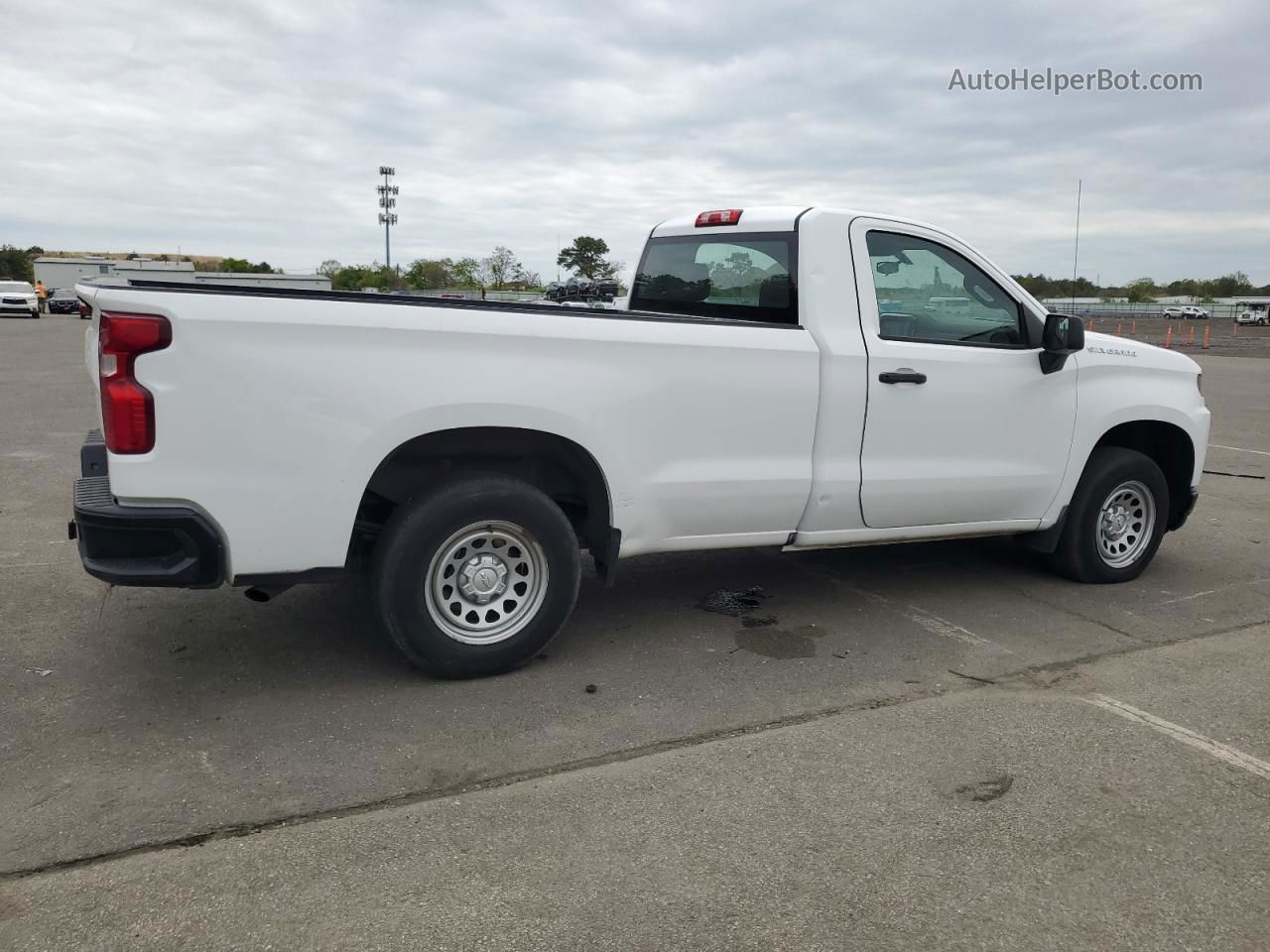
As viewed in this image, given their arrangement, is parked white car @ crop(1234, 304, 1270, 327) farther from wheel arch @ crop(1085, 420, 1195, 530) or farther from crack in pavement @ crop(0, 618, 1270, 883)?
crack in pavement @ crop(0, 618, 1270, 883)

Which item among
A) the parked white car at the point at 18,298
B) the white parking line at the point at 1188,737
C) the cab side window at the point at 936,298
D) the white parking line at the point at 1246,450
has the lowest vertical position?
the white parking line at the point at 1188,737

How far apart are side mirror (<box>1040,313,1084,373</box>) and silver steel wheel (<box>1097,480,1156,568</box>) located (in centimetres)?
104

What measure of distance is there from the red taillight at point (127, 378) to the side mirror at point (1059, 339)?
165 inches

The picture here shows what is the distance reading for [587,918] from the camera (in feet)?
9.03

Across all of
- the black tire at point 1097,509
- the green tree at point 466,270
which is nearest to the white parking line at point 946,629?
the black tire at point 1097,509

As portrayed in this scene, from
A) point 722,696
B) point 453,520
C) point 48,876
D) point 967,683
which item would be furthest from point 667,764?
point 48,876

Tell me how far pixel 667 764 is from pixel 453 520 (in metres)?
1.28

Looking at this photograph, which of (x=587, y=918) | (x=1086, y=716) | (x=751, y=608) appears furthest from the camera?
(x=751, y=608)

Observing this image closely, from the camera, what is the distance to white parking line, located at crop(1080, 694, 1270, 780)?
374 centimetres

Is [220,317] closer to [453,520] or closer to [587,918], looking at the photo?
[453,520]

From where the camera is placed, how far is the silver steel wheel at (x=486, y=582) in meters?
4.24

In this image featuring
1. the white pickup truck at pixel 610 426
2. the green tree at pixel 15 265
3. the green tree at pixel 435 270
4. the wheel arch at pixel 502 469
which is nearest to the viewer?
the white pickup truck at pixel 610 426

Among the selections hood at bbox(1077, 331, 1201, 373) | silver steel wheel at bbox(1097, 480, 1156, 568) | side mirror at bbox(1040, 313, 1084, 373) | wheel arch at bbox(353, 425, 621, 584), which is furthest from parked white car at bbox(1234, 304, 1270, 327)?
wheel arch at bbox(353, 425, 621, 584)

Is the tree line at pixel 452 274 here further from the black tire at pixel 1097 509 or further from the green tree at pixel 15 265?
the green tree at pixel 15 265
